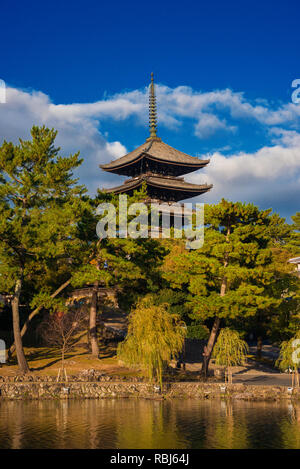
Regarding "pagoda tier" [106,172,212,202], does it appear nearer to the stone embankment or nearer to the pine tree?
the pine tree

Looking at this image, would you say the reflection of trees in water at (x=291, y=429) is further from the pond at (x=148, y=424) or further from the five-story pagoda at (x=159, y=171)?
the five-story pagoda at (x=159, y=171)

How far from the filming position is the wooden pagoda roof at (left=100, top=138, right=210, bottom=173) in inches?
2647

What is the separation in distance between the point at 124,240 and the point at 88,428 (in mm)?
16575

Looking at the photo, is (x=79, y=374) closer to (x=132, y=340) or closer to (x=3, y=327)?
(x=132, y=340)

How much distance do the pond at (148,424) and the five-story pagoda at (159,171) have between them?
136 ft

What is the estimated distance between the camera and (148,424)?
20.7 meters

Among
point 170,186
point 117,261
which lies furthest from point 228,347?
point 170,186

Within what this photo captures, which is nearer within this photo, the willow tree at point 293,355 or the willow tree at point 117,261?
the willow tree at point 293,355

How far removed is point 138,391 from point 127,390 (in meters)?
0.66

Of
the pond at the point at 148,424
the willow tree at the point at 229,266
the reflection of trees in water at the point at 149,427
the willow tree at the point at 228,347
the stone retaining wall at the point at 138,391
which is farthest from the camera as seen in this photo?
the willow tree at the point at 229,266

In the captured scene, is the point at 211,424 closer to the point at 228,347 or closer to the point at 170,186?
the point at 228,347

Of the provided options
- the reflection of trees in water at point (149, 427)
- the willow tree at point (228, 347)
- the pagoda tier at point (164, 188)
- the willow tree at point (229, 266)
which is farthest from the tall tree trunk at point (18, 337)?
the pagoda tier at point (164, 188)

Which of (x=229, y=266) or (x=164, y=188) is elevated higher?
(x=164, y=188)

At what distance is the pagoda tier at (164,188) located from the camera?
2594 inches
